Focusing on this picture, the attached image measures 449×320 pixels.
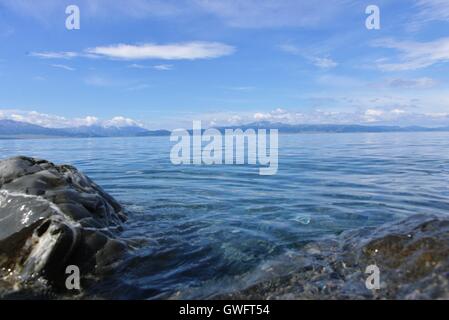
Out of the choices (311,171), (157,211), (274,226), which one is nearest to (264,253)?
(274,226)

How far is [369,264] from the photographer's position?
24.0ft

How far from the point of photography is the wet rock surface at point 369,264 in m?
6.07

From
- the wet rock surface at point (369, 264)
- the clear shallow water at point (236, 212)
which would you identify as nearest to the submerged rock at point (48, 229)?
the clear shallow water at point (236, 212)

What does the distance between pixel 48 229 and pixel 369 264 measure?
234 inches

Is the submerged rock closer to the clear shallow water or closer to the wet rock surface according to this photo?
the clear shallow water

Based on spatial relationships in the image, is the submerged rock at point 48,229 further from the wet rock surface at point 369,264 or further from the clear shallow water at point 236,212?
the wet rock surface at point 369,264

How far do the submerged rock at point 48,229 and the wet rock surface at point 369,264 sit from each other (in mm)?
2856

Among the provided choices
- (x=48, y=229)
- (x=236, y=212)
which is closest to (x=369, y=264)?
(x=236, y=212)

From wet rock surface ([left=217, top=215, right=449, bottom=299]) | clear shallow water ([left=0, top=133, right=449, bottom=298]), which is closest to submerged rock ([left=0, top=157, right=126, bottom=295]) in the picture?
clear shallow water ([left=0, top=133, right=449, bottom=298])

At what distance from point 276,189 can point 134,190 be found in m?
5.87

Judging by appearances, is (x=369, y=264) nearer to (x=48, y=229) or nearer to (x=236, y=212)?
(x=236, y=212)

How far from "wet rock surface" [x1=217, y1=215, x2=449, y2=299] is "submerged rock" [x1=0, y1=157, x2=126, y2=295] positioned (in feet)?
9.37

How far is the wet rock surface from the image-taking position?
19.9 ft

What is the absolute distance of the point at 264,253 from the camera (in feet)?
27.7
